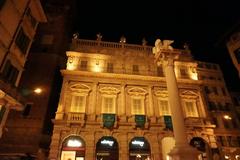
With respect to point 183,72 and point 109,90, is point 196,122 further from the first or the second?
point 109,90

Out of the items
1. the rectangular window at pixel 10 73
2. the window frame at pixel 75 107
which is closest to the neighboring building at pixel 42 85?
the window frame at pixel 75 107

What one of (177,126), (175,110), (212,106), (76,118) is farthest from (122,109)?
(212,106)

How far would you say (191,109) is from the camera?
2447 cm

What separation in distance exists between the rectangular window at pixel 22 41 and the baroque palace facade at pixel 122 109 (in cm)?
578

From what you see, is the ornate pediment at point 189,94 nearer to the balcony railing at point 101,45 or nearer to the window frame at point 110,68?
the balcony railing at point 101,45

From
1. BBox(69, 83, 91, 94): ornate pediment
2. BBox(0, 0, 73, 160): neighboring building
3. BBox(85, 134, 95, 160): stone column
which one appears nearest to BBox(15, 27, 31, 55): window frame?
BBox(0, 0, 73, 160): neighboring building

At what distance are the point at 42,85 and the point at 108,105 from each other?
852 centimetres

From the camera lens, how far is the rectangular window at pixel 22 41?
651 inches

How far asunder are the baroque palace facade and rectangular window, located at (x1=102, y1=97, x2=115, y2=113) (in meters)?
0.12

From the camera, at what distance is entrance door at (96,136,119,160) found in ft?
64.6

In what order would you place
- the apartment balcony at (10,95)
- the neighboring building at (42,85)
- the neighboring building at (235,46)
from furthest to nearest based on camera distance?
the neighboring building at (235,46) < the neighboring building at (42,85) < the apartment balcony at (10,95)

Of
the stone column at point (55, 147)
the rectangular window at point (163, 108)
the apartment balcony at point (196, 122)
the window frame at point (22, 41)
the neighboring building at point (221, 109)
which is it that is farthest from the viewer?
the neighboring building at point (221, 109)

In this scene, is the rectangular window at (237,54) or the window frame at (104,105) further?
the window frame at (104,105)

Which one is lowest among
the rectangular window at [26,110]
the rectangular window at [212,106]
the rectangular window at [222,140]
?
the rectangular window at [222,140]
